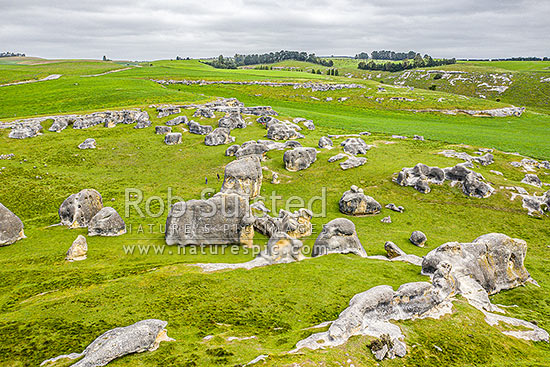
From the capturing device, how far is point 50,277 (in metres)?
22.8

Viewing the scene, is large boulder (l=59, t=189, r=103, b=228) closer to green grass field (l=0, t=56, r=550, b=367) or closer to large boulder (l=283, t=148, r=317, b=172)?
green grass field (l=0, t=56, r=550, b=367)

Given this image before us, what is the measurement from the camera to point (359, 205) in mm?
38781

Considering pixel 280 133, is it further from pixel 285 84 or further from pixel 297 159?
pixel 285 84

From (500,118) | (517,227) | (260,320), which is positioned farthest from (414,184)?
(500,118)

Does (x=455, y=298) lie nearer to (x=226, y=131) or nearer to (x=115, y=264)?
(x=115, y=264)

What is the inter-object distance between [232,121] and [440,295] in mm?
63090

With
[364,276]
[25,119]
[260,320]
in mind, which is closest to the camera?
[260,320]

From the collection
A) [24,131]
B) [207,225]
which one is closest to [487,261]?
[207,225]

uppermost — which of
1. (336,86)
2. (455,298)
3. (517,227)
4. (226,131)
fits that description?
(336,86)

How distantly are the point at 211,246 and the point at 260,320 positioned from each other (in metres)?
12.7

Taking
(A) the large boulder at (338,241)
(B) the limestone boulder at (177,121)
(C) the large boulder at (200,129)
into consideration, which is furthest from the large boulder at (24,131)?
(A) the large boulder at (338,241)

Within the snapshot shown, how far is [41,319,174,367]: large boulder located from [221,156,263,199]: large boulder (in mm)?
26468

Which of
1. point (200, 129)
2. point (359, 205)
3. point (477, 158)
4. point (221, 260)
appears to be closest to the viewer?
point (221, 260)

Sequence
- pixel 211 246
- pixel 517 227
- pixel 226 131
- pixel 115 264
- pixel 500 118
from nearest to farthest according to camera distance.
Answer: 1. pixel 115 264
2. pixel 211 246
3. pixel 517 227
4. pixel 226 131
5. pixel 500 118
